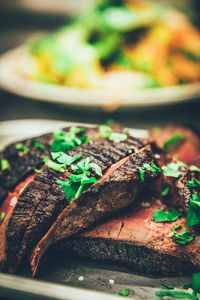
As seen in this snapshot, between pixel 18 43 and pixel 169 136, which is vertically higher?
pixel 18 43

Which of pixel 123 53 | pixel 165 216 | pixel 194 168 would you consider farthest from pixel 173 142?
pixel 123 53

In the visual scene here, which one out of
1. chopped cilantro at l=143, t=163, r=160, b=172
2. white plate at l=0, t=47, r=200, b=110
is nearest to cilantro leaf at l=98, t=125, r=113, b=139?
chopped cilantro at l=143, t=163, r=160, b=172

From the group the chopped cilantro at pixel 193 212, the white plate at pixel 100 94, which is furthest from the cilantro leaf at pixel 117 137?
the white plate at pixel 100 94

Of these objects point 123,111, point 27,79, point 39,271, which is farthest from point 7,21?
point 39,271

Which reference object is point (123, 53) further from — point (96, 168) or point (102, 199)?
point (102, 199)

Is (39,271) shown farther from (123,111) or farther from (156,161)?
(123,111)

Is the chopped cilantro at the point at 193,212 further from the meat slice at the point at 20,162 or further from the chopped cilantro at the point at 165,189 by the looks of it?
the meat slice at the point at 20,162
